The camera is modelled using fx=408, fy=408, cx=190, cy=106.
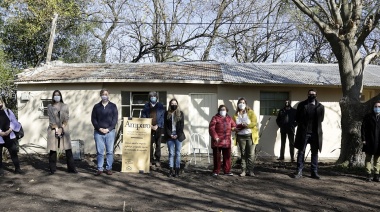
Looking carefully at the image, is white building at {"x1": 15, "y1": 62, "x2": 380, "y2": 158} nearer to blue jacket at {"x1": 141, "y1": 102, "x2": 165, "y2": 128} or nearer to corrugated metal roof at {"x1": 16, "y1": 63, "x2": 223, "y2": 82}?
corrugated metal roof at {"x1": 16, "y1": 63, "x2": 223, "y2": 82}

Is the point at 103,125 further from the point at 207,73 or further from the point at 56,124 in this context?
the point at 207,73

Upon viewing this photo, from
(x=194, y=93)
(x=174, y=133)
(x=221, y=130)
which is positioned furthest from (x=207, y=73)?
(x=174, y=133)

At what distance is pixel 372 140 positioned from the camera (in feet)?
27.3

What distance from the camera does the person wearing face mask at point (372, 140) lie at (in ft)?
27.3

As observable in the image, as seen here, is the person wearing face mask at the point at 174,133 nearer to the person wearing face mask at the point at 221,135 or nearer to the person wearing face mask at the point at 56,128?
the person wearing face mask at the point at 221,135

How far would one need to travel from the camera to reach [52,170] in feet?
29.7

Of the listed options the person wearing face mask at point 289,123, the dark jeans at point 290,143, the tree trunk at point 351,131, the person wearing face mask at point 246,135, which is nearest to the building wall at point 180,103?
the dark jeans at point 290,143

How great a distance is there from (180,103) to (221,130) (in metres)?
4.80

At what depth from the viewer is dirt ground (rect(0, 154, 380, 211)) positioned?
6.54m

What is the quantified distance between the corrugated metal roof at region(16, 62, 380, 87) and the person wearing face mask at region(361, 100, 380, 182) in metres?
4.38

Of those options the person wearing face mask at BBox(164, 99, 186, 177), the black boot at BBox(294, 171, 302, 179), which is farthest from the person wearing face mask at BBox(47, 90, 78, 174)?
the black boot at BBox(294, 171, 302, 179)

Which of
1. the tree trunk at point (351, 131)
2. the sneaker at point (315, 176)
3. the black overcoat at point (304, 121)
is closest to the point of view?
the black overcoat at point (304, 121)

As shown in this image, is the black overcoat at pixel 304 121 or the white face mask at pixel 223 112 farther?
the white face mask at pixel 223 112

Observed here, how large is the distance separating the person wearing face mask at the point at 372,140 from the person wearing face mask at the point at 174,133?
12.6 ft
